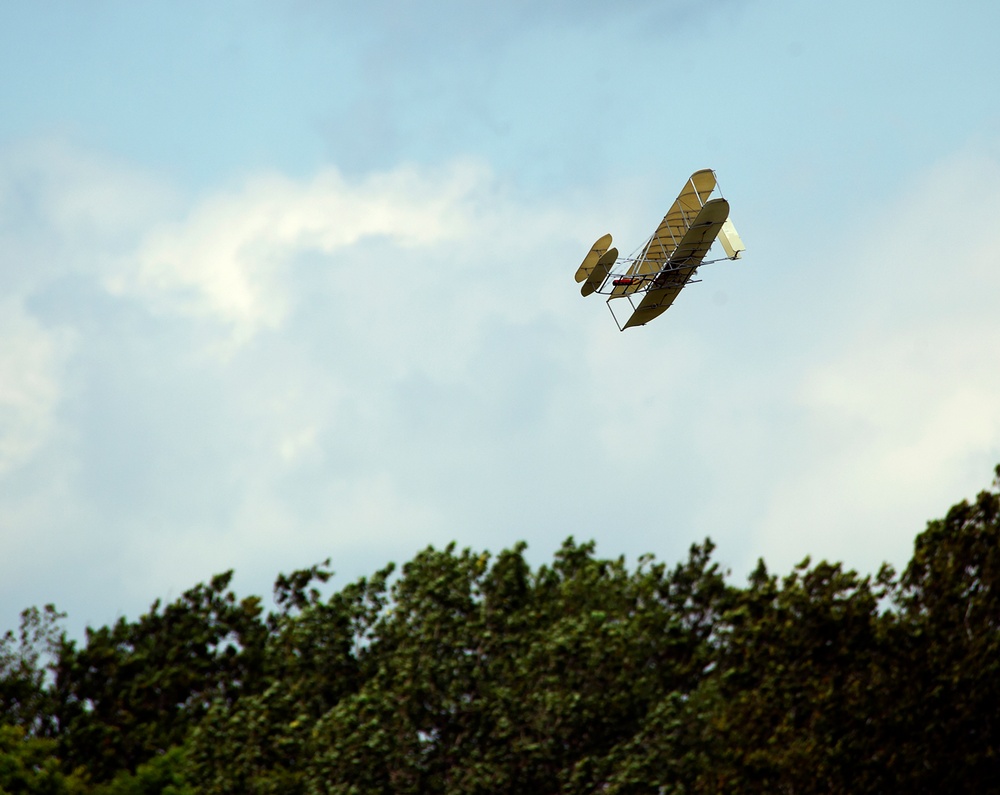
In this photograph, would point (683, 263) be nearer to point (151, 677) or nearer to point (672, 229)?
point (672, 229)

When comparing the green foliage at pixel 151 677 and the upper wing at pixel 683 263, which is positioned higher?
the green foliage at pixel 151 677

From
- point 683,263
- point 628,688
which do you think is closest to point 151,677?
point 628,688

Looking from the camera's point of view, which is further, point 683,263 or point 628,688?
point 628,688

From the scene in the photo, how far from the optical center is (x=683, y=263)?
2533 centimetres

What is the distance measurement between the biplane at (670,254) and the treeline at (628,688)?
8355 millimetres

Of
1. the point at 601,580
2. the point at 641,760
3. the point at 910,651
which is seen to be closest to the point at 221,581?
the point at 601,580

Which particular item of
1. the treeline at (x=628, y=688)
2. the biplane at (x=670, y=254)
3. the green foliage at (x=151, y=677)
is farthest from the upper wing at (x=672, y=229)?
the green foliage at (x=151, y=677)

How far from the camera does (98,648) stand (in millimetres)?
44688

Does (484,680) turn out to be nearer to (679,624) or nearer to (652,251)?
(679,624)

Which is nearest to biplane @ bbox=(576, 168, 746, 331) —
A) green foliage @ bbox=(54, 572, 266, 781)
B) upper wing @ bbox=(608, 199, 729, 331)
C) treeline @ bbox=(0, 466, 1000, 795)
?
upper wing @ bbox=(608, 199, 729, 331)

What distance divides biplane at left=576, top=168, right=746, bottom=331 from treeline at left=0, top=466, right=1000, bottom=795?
27.4 feet

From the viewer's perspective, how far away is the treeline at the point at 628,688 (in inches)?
1139

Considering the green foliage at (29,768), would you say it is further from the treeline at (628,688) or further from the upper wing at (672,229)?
the upper wing at (672,229)

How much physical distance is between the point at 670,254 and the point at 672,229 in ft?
1.47
